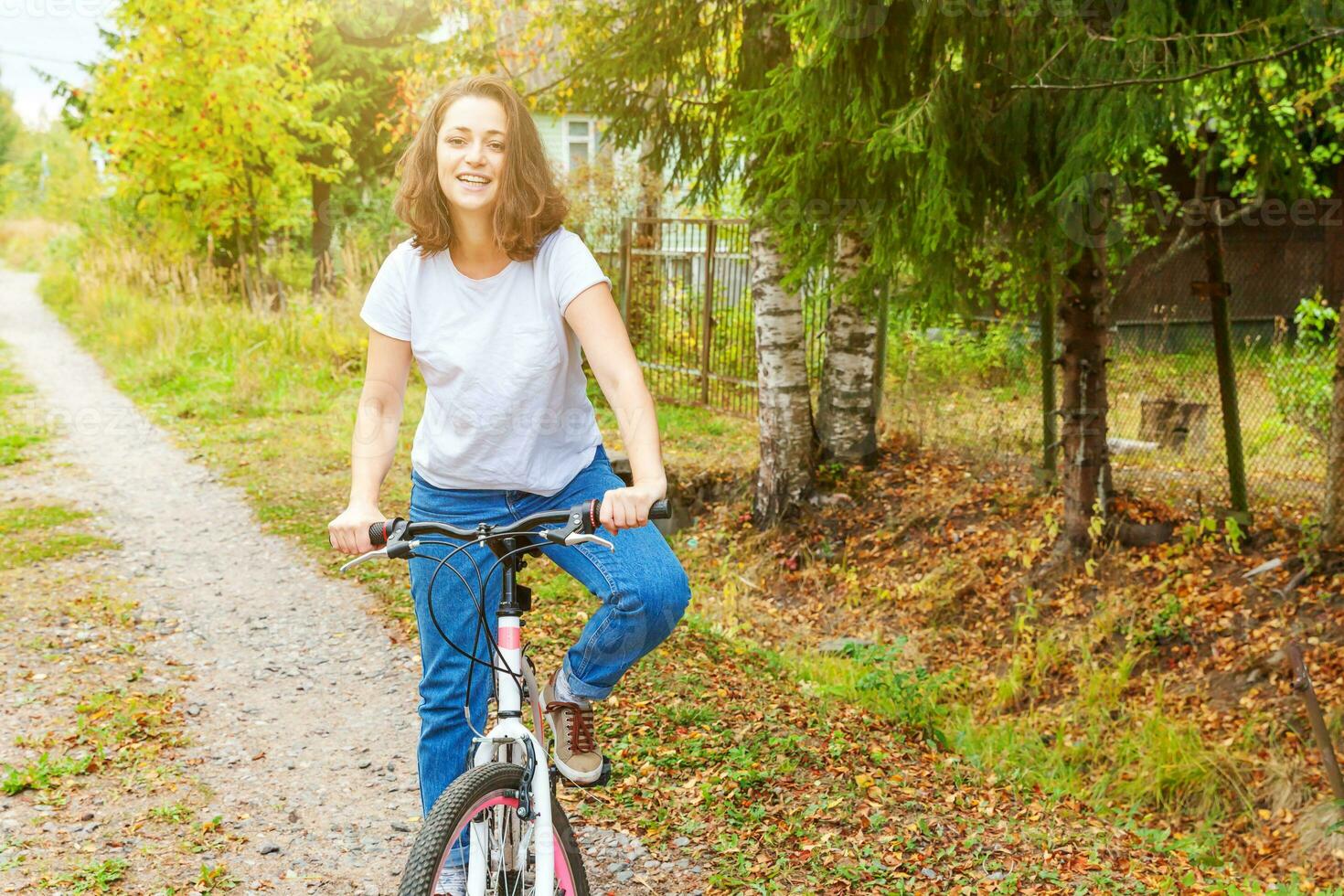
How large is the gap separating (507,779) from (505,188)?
1333 mm

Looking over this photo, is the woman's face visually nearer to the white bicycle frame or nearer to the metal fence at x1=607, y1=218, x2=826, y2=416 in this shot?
the white bicycle frame

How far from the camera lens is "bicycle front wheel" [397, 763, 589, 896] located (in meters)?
2.24

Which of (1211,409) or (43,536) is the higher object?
(1211,409)

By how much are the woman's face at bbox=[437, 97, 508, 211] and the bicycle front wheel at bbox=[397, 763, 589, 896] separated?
4.24 ft

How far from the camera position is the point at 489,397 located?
2697mm

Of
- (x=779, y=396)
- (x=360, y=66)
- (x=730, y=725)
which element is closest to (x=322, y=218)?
(x=360, y=66)

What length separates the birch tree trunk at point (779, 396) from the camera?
8.27 meters

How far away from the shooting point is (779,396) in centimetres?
844

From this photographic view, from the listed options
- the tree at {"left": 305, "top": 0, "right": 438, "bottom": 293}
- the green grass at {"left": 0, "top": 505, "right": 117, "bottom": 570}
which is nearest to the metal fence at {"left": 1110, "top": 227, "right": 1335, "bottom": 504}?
the green grass at {"left": 0, "top": 505, "right": 117, "bottom": 570}

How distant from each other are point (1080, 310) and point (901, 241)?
5.45 ft

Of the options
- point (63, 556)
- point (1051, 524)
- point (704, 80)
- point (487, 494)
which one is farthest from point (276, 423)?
point (487, 494)

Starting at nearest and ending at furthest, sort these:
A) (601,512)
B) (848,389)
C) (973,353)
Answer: (601,512), (848,389), (973,353)

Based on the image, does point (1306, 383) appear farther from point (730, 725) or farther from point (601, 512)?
point (601, 512)

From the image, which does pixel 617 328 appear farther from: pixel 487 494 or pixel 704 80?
pixel 704 80
